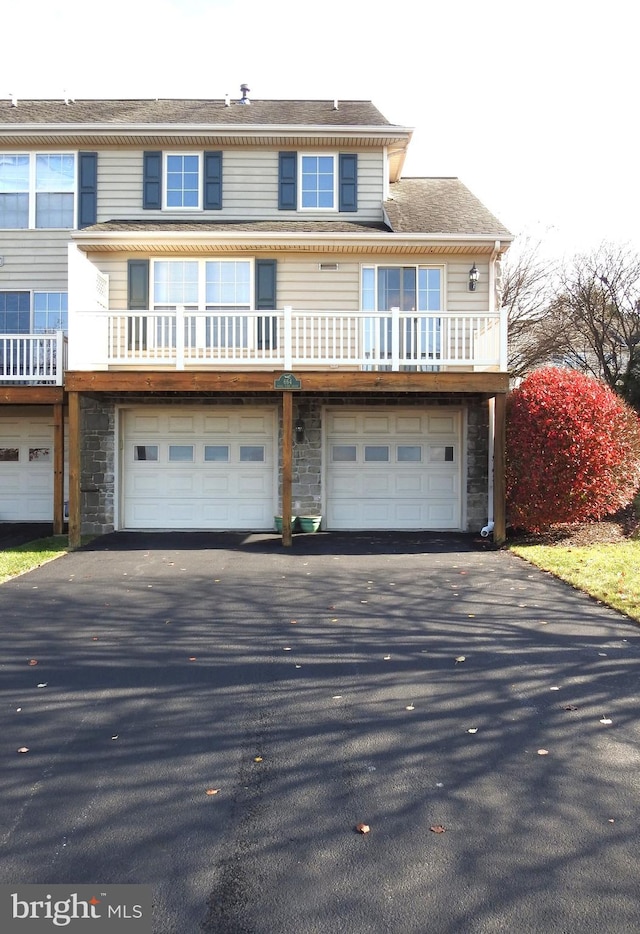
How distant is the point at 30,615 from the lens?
302 inches

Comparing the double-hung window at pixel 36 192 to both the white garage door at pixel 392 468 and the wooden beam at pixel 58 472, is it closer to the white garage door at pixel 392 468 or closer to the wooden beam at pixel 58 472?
the wooden beam at pixel 58 472

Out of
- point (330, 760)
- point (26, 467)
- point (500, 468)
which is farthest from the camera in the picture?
point (26, 467)

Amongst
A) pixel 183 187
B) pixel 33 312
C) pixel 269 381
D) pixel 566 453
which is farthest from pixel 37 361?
pixel 566 453

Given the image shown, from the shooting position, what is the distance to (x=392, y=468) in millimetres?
14391

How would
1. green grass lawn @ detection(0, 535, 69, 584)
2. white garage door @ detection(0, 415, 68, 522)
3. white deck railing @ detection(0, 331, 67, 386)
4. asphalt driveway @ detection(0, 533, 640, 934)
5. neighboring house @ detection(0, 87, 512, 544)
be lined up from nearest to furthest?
asphalt driveway @ detection(0, 533, 640, 934) < green grass lawn @ detection(0, 535, 69, 584) < white deck railing @ detection(0, 331, 67, 386) < neighboring house @ detection(0, 87, 512, 544) < white garage door @ detection(0, 415, 68, 522)

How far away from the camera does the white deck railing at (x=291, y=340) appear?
1223 cm

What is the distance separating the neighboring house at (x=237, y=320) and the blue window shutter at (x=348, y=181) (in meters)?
0.05

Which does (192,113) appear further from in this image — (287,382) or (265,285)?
(287,382)

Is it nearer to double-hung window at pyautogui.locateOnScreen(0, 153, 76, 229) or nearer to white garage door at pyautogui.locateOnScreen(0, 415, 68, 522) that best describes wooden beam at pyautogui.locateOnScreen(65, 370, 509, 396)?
white garage door at pyautogui.locateOnScreen(0, 415, 68, 522)

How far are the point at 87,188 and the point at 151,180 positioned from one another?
130 centimetres

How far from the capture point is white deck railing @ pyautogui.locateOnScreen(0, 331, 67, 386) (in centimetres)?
1286

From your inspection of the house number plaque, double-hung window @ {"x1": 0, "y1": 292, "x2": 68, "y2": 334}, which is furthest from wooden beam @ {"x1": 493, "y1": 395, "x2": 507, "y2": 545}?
double-hung window @ {"x1": 0, "y1": 292, "x2": 68, "y2": 334}

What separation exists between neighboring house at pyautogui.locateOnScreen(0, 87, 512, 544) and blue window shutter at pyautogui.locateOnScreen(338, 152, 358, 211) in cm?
5

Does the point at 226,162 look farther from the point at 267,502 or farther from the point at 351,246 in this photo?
the point at 267,502
